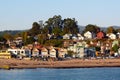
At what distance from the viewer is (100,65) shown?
57250mm

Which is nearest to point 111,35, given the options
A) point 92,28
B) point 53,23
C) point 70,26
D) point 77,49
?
point 92,28

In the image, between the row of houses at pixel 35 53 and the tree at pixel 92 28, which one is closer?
the row of houses at pixel 35 53

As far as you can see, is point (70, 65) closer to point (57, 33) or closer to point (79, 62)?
point (79, 62)

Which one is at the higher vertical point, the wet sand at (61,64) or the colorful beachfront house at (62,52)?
the colorful beachfront house at (62,52)

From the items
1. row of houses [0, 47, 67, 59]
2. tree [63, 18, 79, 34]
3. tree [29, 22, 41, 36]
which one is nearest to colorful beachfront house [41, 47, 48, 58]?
row of houses [0, 47, 67, 59]

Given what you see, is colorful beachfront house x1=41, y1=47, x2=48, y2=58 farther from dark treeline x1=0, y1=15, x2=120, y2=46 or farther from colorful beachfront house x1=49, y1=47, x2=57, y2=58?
dark treeline x1=0, y1=15, x2=120, y2=46

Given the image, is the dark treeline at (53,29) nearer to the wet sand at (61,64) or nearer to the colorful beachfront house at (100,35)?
the colorful beachfront house at (100,35)

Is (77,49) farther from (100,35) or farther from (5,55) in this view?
(100,35)

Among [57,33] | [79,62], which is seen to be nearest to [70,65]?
[79,62]

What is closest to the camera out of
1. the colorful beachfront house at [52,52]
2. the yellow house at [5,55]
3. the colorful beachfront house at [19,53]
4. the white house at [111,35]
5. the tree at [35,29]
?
the yellow house at [5,55]

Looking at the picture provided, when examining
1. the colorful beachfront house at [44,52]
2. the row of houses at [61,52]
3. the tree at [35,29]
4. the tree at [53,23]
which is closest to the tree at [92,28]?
the tree at [53,23]

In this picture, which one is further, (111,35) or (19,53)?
(111,35)

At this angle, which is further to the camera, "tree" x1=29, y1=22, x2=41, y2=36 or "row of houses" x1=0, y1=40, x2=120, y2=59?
"tree" x1=29, y1=22, x2=41, y2=36

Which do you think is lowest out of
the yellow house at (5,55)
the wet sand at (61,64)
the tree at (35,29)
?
the wet sand at (61,64)
